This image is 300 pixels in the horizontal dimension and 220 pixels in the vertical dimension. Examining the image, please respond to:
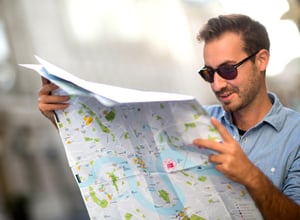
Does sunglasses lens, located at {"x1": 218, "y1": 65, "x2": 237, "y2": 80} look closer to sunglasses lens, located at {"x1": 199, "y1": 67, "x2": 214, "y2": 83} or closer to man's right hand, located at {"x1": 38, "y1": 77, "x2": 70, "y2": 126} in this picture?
sunglasses lens, located at {"x1": 199, "y1": 67, "x2": 214, "y2": 83}

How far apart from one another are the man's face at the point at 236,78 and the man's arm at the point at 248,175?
224 mm

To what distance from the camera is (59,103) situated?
0.83 metres

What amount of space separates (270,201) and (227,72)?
0.28m

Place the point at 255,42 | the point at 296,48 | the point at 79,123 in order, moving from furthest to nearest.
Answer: the point at 296,48, the point at 255,42, the point at 79,123

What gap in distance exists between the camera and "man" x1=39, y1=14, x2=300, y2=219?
864mm

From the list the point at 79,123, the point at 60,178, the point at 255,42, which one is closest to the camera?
the point at 79,123

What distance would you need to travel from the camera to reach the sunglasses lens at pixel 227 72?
0.88 m

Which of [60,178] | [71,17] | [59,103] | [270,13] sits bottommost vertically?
[60,178]

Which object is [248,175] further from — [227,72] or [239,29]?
[239,29]

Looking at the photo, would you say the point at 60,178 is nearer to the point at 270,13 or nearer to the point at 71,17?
the point at 71,17

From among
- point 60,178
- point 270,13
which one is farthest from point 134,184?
point 60,178

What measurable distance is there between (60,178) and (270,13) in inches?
110

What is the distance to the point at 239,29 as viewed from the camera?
93 centimetres

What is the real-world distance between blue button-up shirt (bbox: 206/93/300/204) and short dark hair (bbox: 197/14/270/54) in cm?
15
